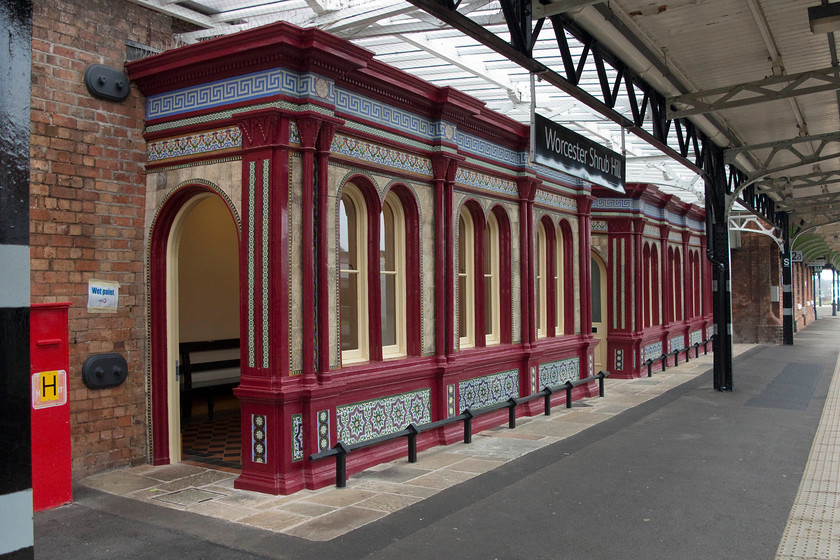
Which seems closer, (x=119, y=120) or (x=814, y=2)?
(x=814, y=2)

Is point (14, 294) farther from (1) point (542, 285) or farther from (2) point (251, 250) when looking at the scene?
(1) point (542, 285)

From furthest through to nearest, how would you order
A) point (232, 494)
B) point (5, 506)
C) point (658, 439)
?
point (658, 439)
point (232, 494)
point (5, 506)

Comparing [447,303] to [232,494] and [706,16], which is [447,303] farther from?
[706,16]

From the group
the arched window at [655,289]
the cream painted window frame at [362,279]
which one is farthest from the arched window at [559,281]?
the arched window at [655,289]

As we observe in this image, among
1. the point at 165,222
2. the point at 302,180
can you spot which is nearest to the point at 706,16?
the point at 302,180

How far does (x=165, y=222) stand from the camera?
27.0ft

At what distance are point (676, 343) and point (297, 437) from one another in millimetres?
15992

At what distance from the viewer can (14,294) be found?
199 centimetres

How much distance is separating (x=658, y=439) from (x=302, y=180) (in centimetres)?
585

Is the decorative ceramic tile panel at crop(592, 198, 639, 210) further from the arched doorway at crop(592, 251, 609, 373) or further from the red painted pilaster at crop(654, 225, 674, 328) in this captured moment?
the red painted pilaster at crop(654, 225, 674, 328)

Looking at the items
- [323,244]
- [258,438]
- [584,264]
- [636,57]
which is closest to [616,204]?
[584,264]

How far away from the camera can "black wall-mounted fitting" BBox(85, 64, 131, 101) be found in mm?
7652

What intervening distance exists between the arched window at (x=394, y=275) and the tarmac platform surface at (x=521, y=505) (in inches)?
59.7

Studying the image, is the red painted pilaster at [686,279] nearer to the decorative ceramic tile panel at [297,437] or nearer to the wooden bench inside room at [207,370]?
the wooden bench inside room at [207,370]
